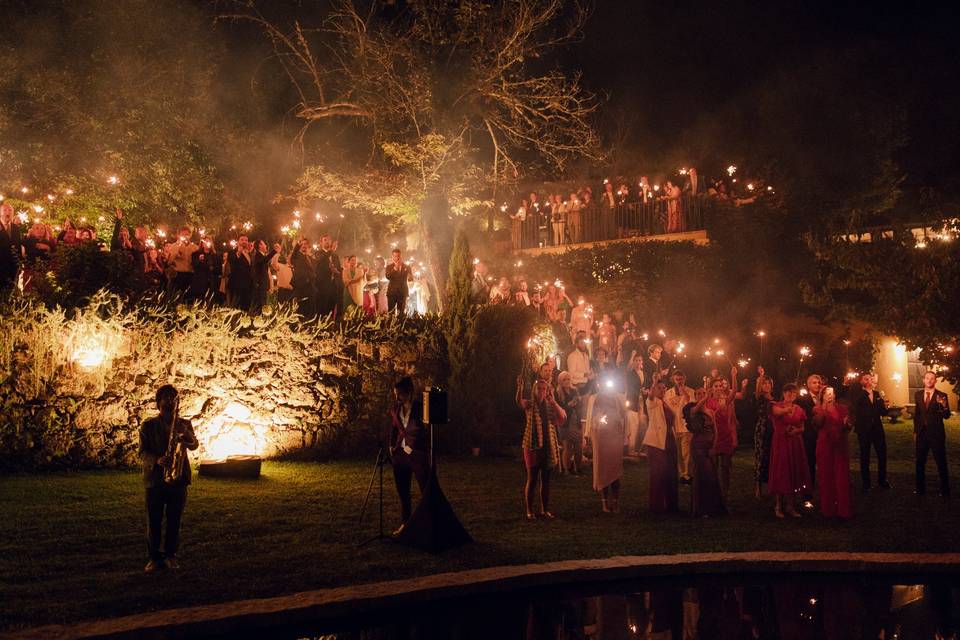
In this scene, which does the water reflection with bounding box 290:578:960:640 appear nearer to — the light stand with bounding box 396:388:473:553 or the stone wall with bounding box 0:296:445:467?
the light stand with bounding box 396:388:473:553

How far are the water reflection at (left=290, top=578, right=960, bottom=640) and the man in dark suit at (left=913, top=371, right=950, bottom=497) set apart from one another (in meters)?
5.09

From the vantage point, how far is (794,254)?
26.5 metres

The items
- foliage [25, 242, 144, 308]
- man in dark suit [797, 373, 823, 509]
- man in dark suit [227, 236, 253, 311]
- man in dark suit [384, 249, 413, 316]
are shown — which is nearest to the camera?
man in dark suit [797, 373, 823, 509]

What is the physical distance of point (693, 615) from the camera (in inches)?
247

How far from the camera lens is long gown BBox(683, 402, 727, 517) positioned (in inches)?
391

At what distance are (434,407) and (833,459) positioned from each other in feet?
18.7

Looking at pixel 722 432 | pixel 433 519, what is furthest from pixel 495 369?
pixel 433 519

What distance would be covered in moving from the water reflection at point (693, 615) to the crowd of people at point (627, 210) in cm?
1952

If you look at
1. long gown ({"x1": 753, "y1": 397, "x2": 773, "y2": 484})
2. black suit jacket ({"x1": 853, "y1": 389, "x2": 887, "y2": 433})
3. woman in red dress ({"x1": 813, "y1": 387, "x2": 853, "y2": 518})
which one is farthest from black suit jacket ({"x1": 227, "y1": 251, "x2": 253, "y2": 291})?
black suit jacket ({"x1": 853, "y1": 389, "x2": 887, "y2": 433})

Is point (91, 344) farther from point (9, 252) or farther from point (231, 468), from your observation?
point (231, 468)

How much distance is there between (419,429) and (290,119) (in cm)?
1827

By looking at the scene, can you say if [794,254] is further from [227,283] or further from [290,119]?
[227,283]

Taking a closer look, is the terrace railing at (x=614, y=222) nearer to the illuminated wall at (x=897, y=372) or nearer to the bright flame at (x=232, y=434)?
the illuminated wall at (x=897, y=372)

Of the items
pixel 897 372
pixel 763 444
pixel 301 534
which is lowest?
pixel 301 534
